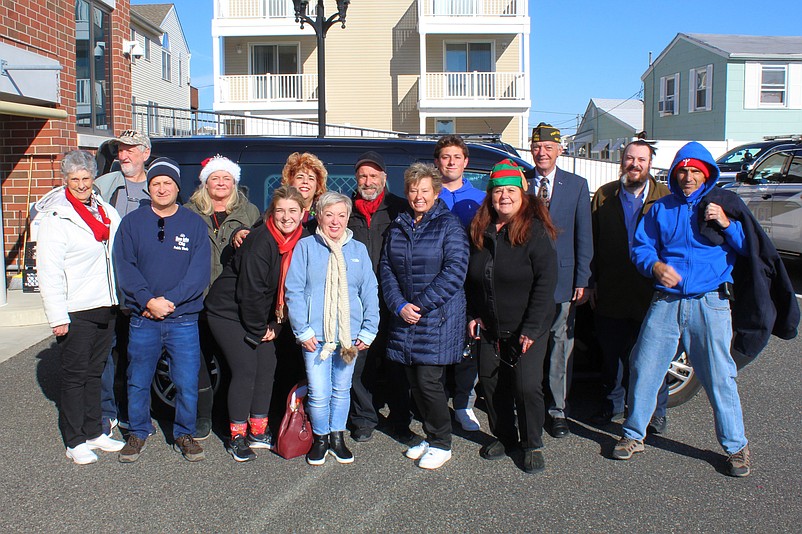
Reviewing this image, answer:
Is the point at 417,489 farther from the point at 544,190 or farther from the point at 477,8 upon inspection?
the point at 477,8

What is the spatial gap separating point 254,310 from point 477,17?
21306 millimetres

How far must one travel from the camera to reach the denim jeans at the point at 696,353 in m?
3.92

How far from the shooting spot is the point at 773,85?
85.9 ft

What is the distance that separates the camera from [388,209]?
4328 mm

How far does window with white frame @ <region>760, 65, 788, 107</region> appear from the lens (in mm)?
26000

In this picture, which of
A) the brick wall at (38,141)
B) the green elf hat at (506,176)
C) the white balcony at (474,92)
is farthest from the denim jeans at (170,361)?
the white balcony at (474,92)

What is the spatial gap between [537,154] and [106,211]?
105 inches

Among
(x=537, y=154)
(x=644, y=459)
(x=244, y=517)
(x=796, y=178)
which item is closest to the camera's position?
(x=244, y=517)

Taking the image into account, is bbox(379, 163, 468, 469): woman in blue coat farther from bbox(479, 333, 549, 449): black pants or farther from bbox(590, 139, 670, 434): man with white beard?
bbox(590, 139, 670, 434): man with white beard

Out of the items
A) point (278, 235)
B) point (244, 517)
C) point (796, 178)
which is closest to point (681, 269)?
point (278, 235)

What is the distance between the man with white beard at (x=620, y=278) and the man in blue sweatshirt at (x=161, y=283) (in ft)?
8.18

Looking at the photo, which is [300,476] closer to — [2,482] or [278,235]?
[278,235]

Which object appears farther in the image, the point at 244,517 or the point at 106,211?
the point at 106,211

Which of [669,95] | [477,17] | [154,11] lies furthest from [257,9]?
[669,95]
